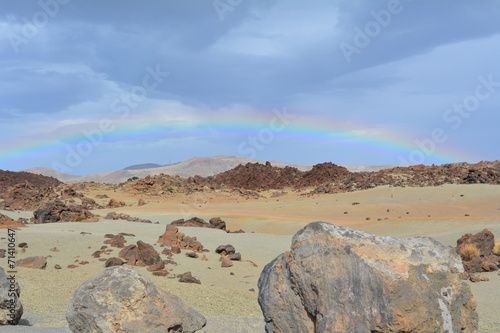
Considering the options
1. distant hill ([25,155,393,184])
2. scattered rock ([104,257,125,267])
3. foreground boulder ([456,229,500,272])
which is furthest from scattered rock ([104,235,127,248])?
distant hill ([25,155,393,184])

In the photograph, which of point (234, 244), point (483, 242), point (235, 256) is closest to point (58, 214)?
point (234, 244)

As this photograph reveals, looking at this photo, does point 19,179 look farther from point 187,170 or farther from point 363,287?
point 187,170

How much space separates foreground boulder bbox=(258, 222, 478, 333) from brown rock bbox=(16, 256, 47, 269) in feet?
27.5

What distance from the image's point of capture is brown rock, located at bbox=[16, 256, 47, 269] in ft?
36.8

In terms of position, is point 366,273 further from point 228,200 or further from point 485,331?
point 228,200

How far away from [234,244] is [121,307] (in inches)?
446

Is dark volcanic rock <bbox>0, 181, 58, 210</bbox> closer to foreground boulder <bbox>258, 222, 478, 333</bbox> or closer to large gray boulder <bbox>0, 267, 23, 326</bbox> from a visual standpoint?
large gray boulder <bbox>0, 267, 23, 326</bbox>

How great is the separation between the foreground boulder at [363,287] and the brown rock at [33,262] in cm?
839

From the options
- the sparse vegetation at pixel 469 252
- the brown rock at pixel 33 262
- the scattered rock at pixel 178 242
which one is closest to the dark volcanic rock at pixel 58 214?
the scattered rock at pixel 178 242

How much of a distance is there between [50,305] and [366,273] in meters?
6.48

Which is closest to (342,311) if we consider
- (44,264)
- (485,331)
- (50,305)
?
(485,331)

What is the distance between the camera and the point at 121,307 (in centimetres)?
521

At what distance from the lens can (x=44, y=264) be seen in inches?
446

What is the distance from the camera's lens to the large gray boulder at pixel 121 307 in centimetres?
516
